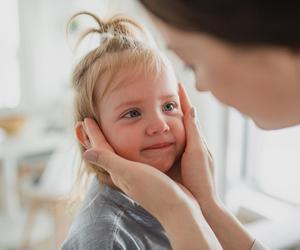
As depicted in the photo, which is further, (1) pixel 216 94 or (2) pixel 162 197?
(2) pixel 162 197

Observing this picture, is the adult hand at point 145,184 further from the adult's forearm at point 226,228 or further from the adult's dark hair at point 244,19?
the adult's dark hair at point 244,19

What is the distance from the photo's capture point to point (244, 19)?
0.44 meters

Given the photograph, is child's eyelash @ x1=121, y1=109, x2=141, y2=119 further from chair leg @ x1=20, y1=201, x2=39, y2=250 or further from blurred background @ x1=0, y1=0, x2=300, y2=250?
chair leg @ x1=20, y1=201, x2=39, y2=250

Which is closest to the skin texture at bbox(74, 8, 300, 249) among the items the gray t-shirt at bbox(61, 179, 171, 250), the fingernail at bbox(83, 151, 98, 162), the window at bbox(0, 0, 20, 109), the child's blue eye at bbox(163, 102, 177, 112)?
the fingernail at bbox(83, 151, 98, 162)

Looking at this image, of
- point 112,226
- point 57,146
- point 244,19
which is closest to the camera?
point 244,19

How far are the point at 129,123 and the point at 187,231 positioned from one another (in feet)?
0.98

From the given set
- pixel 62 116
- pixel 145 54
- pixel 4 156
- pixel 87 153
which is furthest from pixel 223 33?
pixel 62 116

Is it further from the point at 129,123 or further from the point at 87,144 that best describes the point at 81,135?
the point at 129,123

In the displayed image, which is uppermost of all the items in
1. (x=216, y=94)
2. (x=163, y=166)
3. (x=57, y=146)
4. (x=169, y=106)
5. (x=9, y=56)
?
(x=216, y=94)

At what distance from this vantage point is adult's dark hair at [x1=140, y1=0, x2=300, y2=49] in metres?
0.43

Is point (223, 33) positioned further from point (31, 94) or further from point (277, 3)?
point (31, 94)

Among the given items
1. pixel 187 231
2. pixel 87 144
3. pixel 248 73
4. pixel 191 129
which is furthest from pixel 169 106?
pixel 248 73

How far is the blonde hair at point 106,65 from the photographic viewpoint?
0.95 metres

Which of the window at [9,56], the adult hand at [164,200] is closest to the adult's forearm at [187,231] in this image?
the adult hand at [164,200]
